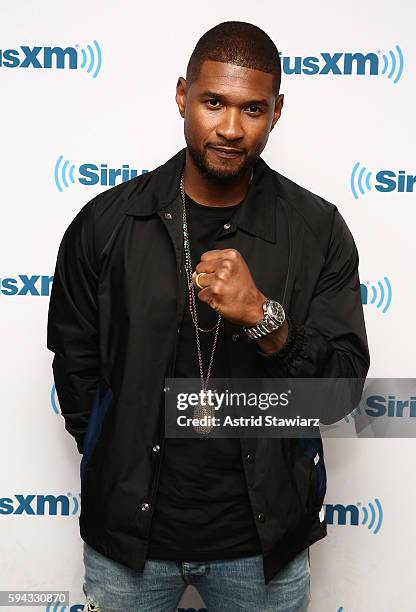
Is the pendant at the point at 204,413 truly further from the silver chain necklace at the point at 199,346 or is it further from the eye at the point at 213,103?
the eye at the point at 213,103

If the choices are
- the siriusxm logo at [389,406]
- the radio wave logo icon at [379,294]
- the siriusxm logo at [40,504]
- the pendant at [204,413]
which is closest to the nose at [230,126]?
the pendant at [204,413]

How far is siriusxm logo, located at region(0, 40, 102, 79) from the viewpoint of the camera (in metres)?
1.66

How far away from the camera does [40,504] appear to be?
1.83 m

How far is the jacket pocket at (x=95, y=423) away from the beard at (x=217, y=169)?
404mm

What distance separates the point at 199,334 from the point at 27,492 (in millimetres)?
863

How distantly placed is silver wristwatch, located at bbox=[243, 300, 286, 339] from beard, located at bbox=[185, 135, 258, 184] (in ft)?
0.77

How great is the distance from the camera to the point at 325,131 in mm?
1687

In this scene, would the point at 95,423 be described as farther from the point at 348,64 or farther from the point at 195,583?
the point at 348,64

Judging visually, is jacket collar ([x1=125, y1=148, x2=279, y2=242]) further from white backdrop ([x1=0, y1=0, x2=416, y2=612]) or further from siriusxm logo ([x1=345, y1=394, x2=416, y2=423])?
siriusxm logo ([x1=345, y1=394, x2=416, y2=423])

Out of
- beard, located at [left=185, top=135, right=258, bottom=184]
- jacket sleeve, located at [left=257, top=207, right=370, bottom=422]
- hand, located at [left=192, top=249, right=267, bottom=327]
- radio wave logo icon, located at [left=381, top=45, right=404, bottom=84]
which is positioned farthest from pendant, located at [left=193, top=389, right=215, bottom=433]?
radio wave logo icon, located at [left=381, top=45, right=404, bottom=84]

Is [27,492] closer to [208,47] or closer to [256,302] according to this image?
[256,302]

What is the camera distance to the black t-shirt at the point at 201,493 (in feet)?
3.89

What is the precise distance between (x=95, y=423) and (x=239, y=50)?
0.68 metres

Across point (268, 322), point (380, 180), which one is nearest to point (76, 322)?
point (268, 322)
